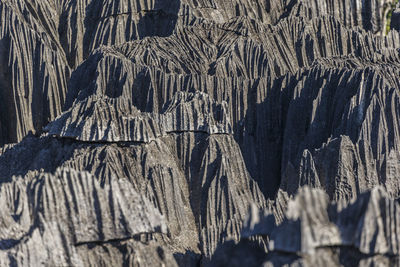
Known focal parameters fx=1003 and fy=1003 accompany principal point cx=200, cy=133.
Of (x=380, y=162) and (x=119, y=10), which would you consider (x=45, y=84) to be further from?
(x=380, y=162)

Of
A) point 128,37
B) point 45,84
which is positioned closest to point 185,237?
point 45,84

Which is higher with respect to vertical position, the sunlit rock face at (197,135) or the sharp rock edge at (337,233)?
the sunlit rock face at (197,135)

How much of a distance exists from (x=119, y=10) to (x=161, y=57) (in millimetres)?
5315

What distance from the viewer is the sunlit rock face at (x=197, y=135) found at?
12609 millimetres

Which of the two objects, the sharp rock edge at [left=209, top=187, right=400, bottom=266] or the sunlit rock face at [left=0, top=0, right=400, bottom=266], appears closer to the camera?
the sharp rock edge at [left=209, top=187, right=400, bottom=266]

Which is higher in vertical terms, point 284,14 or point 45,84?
point 284,14

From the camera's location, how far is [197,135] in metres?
Answer: 19.6

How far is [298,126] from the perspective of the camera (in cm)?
2223

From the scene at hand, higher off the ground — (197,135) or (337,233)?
(197,135)

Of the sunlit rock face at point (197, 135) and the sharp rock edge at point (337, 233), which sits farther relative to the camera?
the sunlit rock face at point (197, 135)

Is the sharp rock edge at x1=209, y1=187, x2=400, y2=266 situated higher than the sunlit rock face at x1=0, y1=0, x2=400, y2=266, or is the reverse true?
the sunlit rock face at x1=0, y1=0, x2=400, y2=266

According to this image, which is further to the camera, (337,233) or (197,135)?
(197,135)

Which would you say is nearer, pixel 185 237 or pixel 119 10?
pixel 185 237

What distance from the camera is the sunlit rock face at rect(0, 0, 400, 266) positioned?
1261 cm
